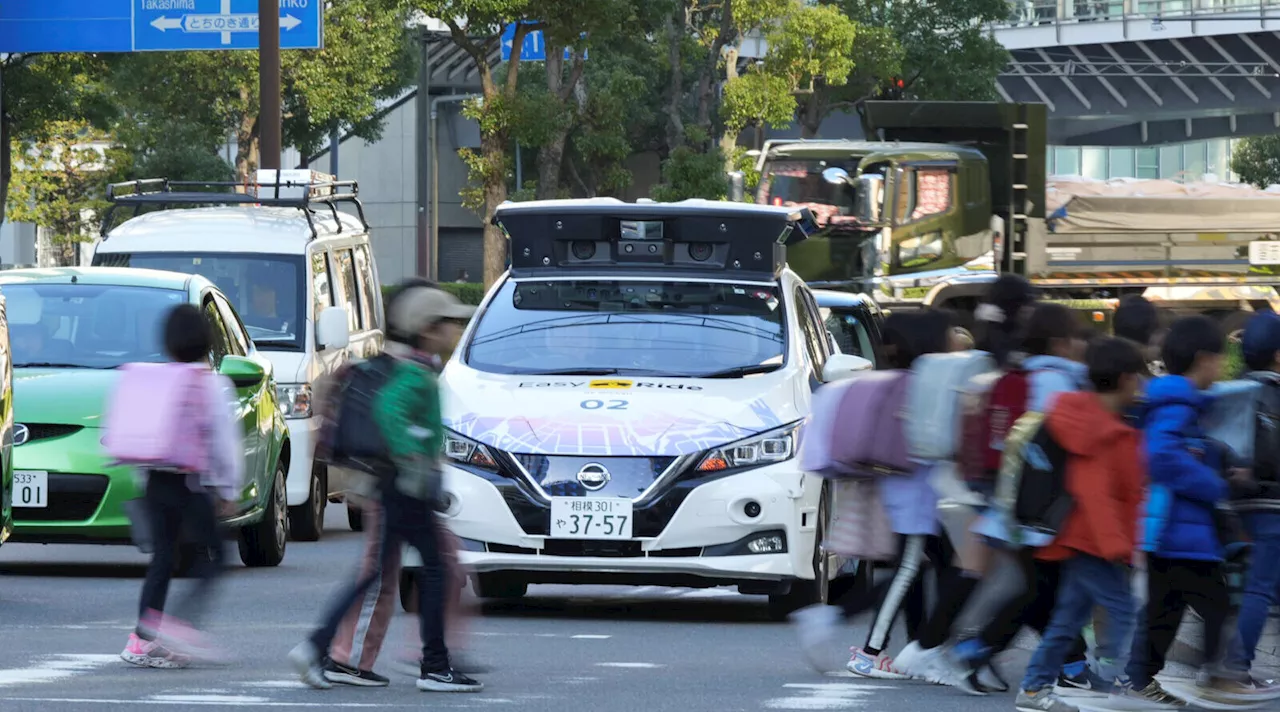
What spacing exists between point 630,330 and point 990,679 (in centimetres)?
333

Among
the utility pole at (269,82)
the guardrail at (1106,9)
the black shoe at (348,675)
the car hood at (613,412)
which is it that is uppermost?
the guardrail at (1106,9)

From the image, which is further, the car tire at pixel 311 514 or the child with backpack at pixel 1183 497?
the car tire at pixel 311 514

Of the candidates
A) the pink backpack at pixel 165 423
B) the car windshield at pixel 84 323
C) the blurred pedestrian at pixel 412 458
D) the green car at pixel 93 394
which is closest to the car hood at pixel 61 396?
the green car at pixel 93 394

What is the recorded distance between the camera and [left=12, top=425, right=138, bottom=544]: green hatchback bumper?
11.7 m

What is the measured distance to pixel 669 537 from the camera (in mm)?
9961

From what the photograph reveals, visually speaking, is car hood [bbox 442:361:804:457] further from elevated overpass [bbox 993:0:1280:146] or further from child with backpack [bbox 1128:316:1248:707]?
elevated overpass [bbox 993:0:1280:146]

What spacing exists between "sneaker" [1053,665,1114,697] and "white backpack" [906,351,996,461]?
0.86 m

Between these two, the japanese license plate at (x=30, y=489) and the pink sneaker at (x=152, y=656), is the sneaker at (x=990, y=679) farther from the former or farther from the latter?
the japanese license plate at (x=30, y=489)

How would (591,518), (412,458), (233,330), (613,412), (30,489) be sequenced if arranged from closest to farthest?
(412,458)
(591,518)
(613,412)
(30,489)
(233,330)

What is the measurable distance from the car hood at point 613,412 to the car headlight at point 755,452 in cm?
4

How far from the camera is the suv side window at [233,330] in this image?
1298cm

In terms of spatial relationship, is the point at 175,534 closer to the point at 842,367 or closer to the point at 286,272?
the point at 842,367

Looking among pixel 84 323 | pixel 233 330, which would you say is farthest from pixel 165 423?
pixel 233 330

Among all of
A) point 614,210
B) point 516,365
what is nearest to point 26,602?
point 516,365
